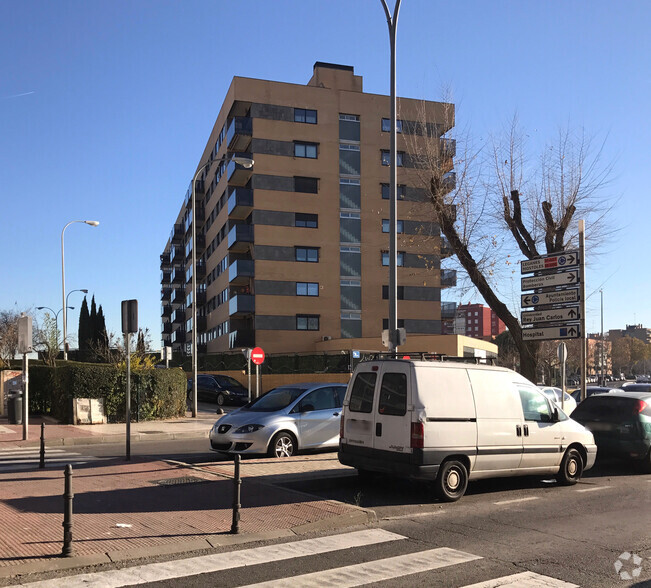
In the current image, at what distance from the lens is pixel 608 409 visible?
13250 millimetres

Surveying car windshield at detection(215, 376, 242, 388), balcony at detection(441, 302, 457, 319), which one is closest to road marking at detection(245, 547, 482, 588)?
car windshield at detection(215, 376, 242, 388)

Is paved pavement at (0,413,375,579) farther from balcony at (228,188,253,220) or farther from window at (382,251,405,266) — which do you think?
window at (382,251,405,266)

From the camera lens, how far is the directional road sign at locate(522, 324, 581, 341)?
17.4 meters

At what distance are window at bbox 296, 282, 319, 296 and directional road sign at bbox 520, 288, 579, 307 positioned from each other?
105ft

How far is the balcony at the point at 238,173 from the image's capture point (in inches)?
2004

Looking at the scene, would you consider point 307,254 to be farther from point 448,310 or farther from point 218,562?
point 218,562

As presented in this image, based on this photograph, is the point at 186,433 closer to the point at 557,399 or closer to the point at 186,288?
the point at 557,399

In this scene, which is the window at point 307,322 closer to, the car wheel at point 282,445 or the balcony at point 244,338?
the balcony at point 244,338

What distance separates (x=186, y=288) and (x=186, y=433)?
6146cm

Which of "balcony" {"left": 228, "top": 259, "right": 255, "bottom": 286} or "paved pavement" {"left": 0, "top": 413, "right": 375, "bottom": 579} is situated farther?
"balcony" {"left": 228, "top": 259, "right": 255, "bottom": 286}

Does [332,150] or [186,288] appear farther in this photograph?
[186,288]

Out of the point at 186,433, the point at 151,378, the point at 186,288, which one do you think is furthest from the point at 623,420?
the point at 186,288

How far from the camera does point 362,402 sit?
9953 millimetres

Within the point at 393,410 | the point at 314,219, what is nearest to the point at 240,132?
the point at 314,219
